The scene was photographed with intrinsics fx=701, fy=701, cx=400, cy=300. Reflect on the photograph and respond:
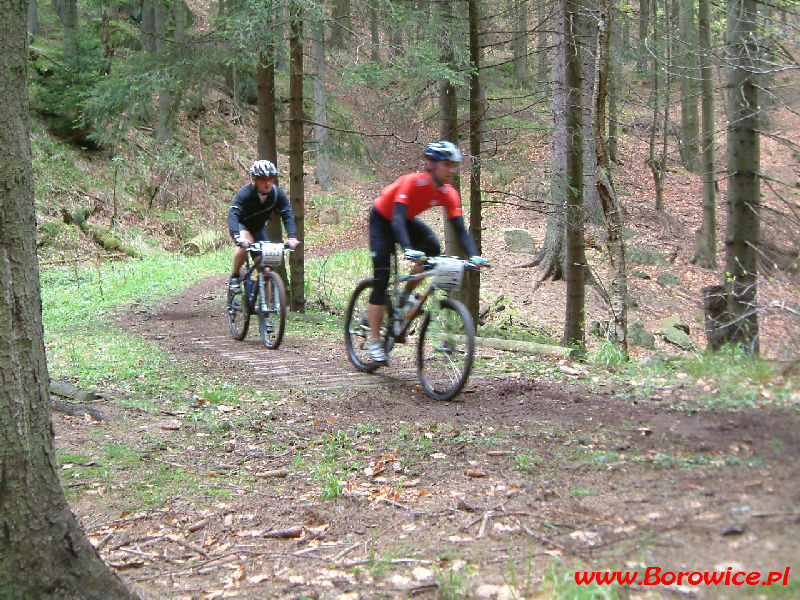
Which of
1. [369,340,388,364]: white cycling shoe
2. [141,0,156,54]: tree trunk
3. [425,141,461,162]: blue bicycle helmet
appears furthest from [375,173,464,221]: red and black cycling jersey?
[141,0,156,54]: tree trunk

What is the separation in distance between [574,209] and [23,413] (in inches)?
347

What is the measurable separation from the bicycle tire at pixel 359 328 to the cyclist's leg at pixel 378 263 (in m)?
0.27

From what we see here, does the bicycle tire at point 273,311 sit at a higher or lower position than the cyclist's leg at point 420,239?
lower

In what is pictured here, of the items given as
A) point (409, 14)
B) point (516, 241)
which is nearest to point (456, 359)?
point (409, 14)

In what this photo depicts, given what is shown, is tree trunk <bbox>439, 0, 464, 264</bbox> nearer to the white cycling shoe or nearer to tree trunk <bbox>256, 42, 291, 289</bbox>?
tree trunk <bbox>256, 42, 291, 289</bbox>

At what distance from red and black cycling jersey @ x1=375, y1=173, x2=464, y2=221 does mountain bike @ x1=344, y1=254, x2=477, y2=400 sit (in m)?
0.62

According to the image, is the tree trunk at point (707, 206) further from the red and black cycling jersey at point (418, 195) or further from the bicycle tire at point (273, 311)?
Result: the red and black cycling jersey at point (418, 195)

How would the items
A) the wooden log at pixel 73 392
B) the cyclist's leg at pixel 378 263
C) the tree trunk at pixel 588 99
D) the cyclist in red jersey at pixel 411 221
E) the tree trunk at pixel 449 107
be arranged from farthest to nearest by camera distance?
1. the tree trunk at pixel 449 107
2. the tree trunk at pixel 588 99
3. the cyclist's leg at pixel 378 263
4. the wooden log at pixel 73 392
5. the cyclist in red jersey at pixel 411 221

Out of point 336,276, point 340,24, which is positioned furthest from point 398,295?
point 336,276

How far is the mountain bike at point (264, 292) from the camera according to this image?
31.3 ft

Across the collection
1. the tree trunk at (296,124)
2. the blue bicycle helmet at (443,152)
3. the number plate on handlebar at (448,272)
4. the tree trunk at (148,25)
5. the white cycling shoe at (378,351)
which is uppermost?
the tree trunk at (148,25)

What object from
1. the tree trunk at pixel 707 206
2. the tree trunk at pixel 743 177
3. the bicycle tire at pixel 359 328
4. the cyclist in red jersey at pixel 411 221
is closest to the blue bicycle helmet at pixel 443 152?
the cyclist in red jersey at pixel 411 221

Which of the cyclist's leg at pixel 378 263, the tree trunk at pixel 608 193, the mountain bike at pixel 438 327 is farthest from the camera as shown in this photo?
the tree trunk at pixel 608 193

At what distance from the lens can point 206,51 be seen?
1203 cm
